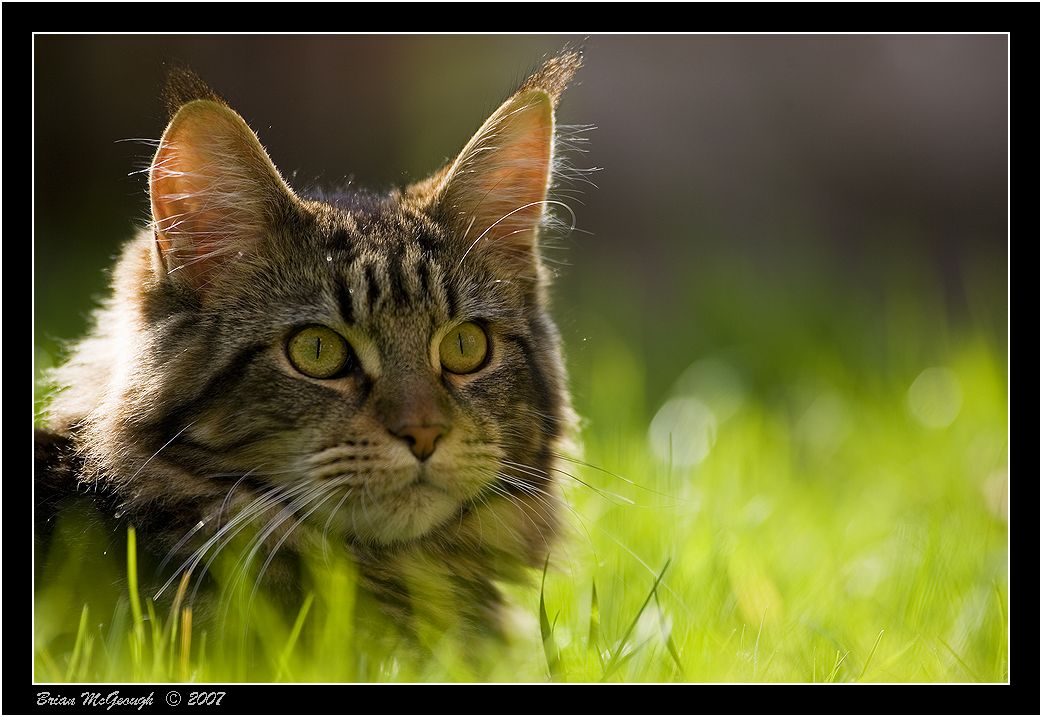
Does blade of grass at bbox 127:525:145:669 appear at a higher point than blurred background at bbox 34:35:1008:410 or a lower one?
lower

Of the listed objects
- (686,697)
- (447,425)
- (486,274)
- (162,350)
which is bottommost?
(686,697)

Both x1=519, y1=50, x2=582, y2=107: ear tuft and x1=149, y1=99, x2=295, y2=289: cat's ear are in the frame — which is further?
x1=519, y1=50, x2=582, y2=107: ear tuft

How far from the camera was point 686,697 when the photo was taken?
163cm

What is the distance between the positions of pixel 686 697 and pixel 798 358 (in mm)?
2624

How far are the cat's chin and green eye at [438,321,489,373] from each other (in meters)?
0.27

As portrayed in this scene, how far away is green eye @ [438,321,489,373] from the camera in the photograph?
1.96m

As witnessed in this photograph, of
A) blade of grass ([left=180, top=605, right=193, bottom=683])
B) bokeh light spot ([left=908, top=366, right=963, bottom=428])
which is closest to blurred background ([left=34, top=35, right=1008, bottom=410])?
bokeh light spot ([left=908, top=366, right=963, bottom=428])

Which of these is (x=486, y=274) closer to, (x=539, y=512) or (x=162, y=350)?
(x=539, y=512)

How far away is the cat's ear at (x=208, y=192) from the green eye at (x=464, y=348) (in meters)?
0.42

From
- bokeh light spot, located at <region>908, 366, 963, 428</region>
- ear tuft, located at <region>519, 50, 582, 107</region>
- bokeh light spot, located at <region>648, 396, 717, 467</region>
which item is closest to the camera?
ear tuft, located at <region>519, 50, 582, 107</region>

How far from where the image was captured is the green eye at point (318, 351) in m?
1.83

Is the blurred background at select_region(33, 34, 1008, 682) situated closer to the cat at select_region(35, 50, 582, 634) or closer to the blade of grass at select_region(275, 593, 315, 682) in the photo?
the blade of grass at select_region(275, 593, 315, 682)

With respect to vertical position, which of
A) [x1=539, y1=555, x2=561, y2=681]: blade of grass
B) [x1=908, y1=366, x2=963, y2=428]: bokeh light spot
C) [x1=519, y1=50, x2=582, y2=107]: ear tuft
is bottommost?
[x1=539, y1=555, x2=561, y2=681]: blade of grass
